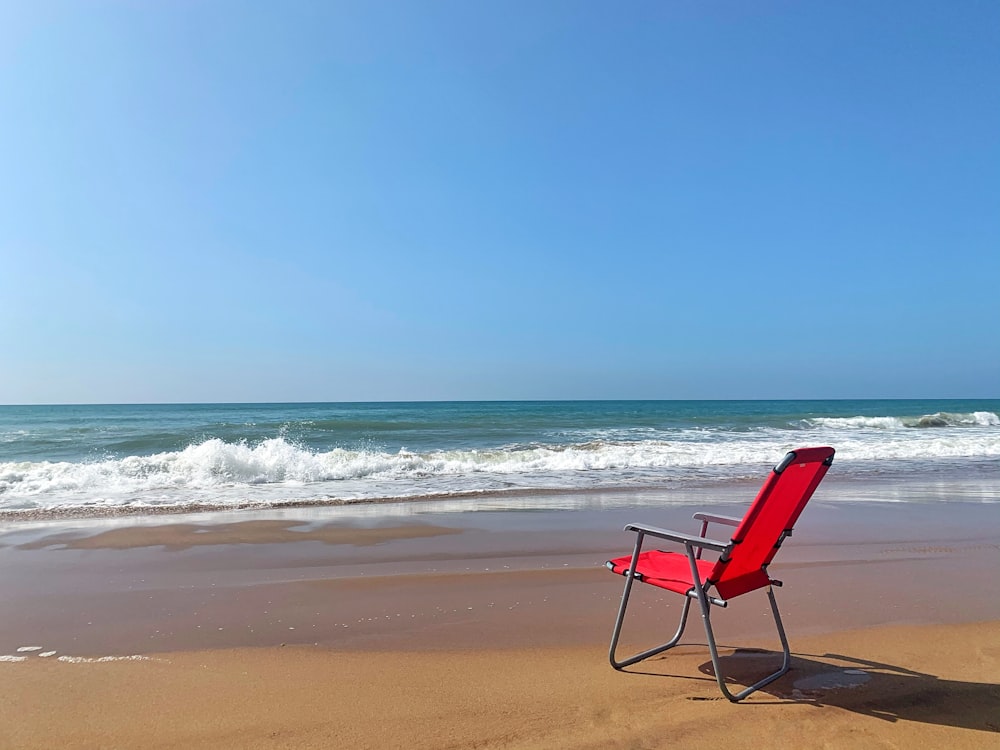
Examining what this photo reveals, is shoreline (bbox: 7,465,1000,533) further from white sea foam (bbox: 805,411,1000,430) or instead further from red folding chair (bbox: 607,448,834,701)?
white sea foam (bbox: 805,411,1000,430)

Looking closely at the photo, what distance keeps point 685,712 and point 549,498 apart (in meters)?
7.34

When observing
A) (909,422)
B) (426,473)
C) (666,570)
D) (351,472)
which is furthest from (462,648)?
(909,422)

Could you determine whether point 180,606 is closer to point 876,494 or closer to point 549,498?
point 549,498

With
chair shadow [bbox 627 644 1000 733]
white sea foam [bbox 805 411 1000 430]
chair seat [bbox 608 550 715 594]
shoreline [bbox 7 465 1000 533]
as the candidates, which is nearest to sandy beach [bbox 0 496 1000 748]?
chair shadow [bbox 627 644 1000 733]

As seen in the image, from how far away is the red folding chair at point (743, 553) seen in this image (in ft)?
10.1

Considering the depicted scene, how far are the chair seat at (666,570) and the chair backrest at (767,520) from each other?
0.16 metres

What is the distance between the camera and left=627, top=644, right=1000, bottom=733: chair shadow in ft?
9.48

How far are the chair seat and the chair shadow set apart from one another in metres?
0.51

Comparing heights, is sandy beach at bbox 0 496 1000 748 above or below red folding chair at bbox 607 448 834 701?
below

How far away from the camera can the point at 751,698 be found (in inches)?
122

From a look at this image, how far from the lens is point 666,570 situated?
3551 mm

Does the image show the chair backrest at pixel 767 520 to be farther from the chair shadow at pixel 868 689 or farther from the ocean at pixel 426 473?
the ocean at pixel 426 473

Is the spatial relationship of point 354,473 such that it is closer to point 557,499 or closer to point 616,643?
point 557,499

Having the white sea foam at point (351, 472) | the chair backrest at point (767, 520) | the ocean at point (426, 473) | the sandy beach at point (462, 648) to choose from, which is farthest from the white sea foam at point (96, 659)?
the white sea foam at point (351, 472)
